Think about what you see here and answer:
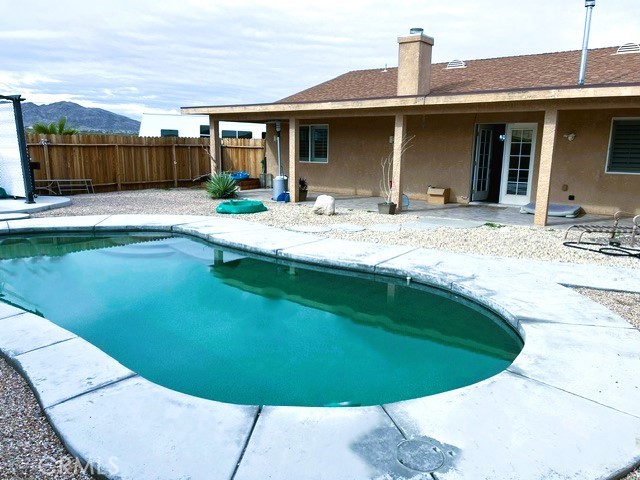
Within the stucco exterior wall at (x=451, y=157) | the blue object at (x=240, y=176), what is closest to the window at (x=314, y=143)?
the stucco exterior wall at (x=451, y=157)

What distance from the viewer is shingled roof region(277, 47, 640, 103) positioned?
10.8 m

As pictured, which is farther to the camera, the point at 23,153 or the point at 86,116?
the point at 86,116

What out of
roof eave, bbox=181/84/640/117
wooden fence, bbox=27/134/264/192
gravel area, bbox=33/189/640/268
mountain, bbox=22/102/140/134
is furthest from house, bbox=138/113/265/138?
mountain, bbox=22/102/140/134

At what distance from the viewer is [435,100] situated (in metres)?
9.98

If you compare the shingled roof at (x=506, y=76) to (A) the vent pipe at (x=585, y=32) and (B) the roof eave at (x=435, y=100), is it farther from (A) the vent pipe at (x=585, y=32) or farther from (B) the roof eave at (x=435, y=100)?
(A) the vent pipe at (x=585, y=32)

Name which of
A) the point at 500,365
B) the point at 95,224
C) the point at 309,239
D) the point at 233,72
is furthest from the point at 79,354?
the point at 233,72

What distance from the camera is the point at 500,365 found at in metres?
4.14

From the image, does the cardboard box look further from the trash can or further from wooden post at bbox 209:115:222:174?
wooden post at bbox 209:115:222:174

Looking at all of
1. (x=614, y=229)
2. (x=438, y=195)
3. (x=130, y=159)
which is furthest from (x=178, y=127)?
(x=614, y=229)

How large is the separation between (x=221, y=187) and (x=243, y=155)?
201 inches

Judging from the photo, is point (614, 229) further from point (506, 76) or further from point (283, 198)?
point (283, 198)

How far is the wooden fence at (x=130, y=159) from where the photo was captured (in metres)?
14.1

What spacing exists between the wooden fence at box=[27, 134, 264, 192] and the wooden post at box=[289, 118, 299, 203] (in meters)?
5.43

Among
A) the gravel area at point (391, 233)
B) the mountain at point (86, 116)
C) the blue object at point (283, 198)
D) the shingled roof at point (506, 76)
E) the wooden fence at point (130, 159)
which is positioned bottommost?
the gravel area at point (391, 233)
